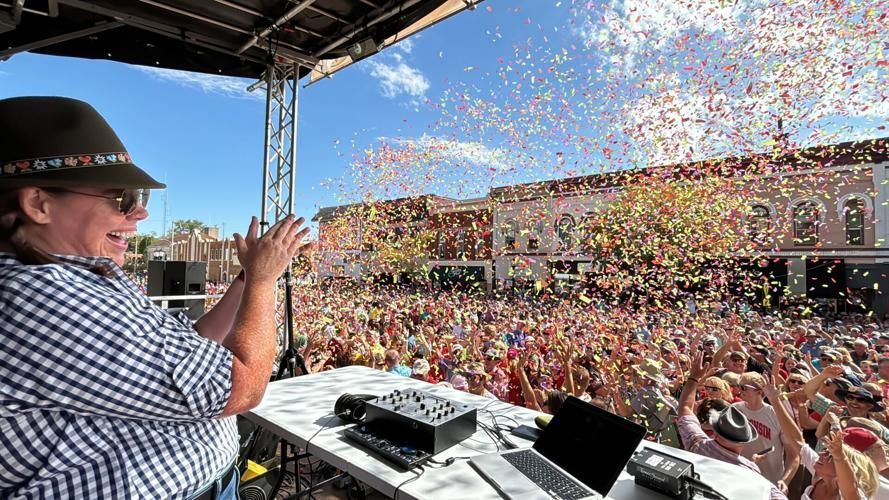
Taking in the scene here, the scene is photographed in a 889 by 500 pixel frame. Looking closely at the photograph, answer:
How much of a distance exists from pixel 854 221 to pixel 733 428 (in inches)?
653

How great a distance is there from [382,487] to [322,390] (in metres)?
0.97

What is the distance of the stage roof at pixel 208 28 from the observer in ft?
10.3

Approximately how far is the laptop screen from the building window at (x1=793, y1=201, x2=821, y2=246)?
49.3ft

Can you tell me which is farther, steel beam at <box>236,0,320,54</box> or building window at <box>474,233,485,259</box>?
building window at <box>474,233,485,259</box>

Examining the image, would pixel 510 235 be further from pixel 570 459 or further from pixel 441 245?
pixel 570 459

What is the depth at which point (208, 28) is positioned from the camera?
3.50m

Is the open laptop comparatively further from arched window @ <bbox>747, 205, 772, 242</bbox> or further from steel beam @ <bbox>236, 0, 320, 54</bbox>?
arched window @ <bbox>747, 205, 772, 242</bbox>

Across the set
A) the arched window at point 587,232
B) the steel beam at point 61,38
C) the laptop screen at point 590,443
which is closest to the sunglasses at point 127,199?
the laptop screen at point 590,443

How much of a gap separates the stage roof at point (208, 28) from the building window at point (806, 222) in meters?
14.5

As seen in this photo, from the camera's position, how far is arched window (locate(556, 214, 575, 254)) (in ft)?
56.7

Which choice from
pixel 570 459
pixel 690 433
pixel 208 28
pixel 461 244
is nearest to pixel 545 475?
pixel 570 459

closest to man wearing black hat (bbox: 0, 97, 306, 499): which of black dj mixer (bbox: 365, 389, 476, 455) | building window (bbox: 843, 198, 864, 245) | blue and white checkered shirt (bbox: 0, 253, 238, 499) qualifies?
blue and white checkered shirt (bbox: 0, 253, 238, 499)

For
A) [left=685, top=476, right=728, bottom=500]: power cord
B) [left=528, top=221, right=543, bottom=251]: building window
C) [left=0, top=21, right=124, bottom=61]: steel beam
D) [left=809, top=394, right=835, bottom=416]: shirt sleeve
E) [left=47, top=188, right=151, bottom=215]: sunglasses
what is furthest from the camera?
[left=528, top=221, right=543, bottom=251]: building window

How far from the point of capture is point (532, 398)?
4.03 metres
